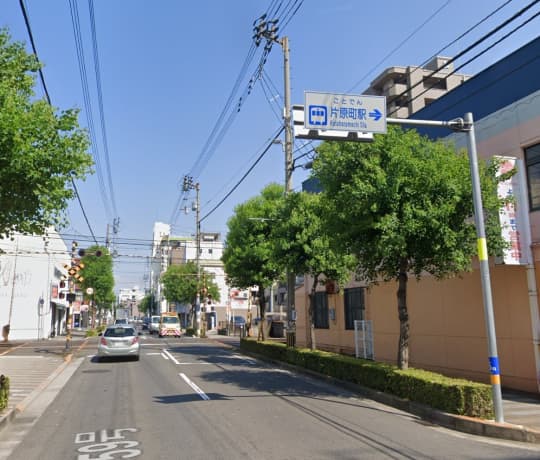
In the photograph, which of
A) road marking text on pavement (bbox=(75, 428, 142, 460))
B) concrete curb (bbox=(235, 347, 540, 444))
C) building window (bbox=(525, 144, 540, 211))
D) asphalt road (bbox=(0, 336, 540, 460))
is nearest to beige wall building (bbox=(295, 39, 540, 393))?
building window (bbox=(525, 144, 540, 211))

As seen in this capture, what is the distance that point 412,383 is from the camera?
1091 centimetres

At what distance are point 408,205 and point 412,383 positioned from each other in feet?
12.9

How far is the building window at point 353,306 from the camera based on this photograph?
71.3ft

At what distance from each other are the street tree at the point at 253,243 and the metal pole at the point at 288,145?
3146 mm

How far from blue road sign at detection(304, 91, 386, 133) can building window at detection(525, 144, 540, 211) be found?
18.7ft

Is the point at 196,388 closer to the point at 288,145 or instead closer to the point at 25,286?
the point at 288,145

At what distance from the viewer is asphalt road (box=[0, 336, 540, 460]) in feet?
24.2

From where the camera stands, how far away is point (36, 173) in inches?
372

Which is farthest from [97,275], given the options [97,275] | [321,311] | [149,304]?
[149,304]

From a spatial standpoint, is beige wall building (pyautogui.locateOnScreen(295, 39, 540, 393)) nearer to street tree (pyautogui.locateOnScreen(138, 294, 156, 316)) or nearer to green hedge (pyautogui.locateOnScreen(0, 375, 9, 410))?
green hedge (pyautogui.locateOnScreen(0, 375, 9, 410))

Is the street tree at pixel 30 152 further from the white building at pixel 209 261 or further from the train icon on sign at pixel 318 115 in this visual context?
the white building at pixel 209 261

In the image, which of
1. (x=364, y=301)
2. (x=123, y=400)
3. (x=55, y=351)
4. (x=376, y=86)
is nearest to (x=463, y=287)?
(x=364, y=301)

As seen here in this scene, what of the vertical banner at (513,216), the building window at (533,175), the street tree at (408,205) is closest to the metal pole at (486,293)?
the street tree at (408,205)

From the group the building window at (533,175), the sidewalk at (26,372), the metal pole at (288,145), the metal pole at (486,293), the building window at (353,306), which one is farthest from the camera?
the building window at (353,306)
